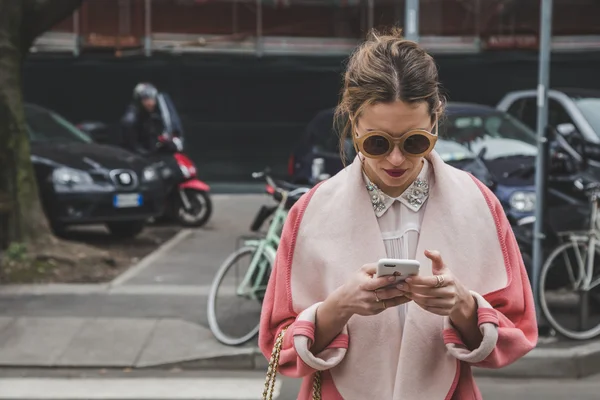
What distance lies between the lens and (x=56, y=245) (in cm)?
977

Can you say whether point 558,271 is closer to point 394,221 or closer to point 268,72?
point 394,221

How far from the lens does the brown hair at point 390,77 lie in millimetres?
2086

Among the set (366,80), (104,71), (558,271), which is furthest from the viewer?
(104,71)

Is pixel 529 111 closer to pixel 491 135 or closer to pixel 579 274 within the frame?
pixel 491 135

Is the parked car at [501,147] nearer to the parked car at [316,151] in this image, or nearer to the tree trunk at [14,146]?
the parked car at [316,151]

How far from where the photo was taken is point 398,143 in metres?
2.10

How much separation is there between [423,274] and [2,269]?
793 cm

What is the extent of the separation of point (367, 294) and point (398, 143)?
34 cm

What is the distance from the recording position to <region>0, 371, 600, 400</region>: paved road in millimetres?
6238

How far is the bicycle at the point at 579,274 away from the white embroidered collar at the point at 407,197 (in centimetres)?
528

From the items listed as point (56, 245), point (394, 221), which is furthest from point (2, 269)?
→ point (394, 221)

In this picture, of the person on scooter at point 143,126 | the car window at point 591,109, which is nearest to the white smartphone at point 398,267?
the car window at point 591,109

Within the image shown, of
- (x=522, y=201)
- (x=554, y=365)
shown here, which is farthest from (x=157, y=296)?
(x=554, y=365)

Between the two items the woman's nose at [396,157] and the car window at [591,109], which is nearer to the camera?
the woman's nose at [396,157]
